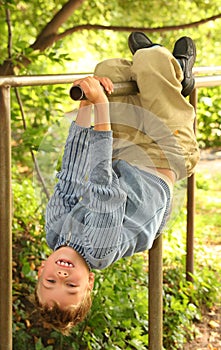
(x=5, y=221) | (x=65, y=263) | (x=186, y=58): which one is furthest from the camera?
(x=5, y=221)

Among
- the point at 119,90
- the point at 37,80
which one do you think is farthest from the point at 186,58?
the point at 37,80

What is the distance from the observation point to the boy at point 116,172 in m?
2.14

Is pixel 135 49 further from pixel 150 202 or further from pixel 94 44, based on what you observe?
pixel 94 44

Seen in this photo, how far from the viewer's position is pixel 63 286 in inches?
88.2

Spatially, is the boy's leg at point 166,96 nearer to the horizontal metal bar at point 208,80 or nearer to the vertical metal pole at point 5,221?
the horizontal metal bar at point 208,80

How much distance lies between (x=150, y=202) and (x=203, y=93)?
5544mm

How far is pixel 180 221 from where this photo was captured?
18.9 feet

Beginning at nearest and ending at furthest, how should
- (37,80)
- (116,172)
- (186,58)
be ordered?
1. (116,172)
2. (186,58)
3. (37,80)

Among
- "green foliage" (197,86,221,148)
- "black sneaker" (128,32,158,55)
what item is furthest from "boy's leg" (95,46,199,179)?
"green foliage" (197,86,221,148)

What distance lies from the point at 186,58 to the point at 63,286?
0.92m

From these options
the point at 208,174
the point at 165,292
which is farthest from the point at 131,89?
the point at 208,174

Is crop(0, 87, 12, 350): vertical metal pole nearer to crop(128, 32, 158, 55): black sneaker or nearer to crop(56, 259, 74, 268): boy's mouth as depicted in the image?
crop(128, 32, 158, 55): black sneaker

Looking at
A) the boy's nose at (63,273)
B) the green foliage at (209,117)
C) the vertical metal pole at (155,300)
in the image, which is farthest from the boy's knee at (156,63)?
the green foliage at (209,117)

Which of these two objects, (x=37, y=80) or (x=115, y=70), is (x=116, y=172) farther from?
(x=37, y=80)
